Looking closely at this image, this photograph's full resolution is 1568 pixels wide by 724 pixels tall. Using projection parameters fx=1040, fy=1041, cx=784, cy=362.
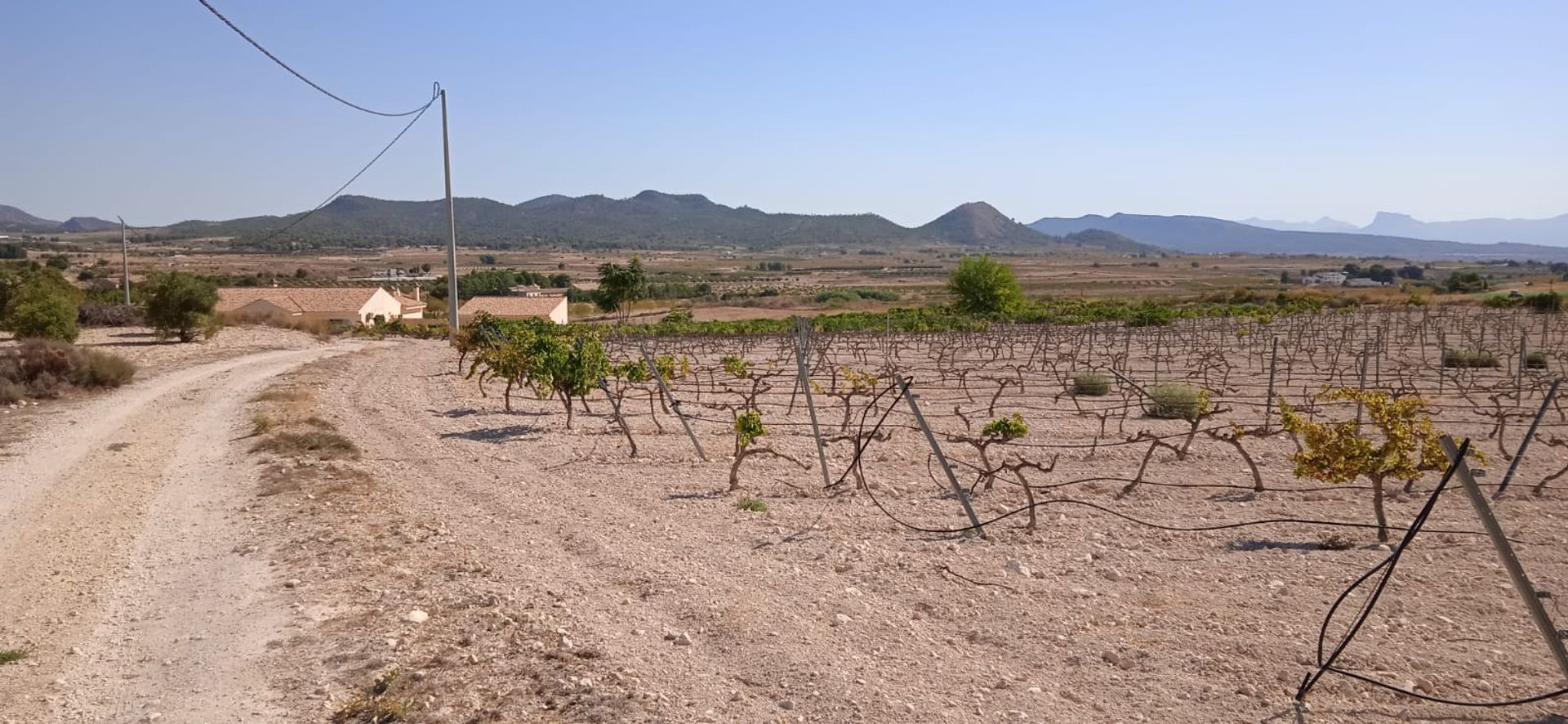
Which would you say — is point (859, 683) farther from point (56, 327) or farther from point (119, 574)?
point (56, 327)

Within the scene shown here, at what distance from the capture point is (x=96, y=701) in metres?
5.31

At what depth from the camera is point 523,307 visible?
4750 centimetres

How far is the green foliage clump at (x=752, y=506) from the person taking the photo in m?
8.83

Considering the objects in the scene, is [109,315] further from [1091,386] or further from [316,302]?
[1091,386]

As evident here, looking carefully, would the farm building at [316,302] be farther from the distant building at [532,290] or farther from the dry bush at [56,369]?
the dry bush at [56,369]

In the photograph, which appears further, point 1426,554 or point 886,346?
point 886,346

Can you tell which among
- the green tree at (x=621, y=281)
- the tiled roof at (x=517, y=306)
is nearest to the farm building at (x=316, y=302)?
the tiled roof at (x=517, y=306)

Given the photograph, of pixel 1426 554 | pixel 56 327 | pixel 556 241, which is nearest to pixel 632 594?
pixel 1426 554

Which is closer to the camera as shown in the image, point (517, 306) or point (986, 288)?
point (517, 306)

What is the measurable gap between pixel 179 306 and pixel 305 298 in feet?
58.4

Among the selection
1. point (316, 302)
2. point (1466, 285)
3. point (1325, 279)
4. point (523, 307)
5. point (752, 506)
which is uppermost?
point (1466, 285)

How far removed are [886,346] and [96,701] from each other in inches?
1088

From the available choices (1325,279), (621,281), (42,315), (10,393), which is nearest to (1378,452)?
(10,393)

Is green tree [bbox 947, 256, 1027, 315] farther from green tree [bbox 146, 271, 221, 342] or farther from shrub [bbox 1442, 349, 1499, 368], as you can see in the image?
green tree [bbox 146, 271, 221, 342]
